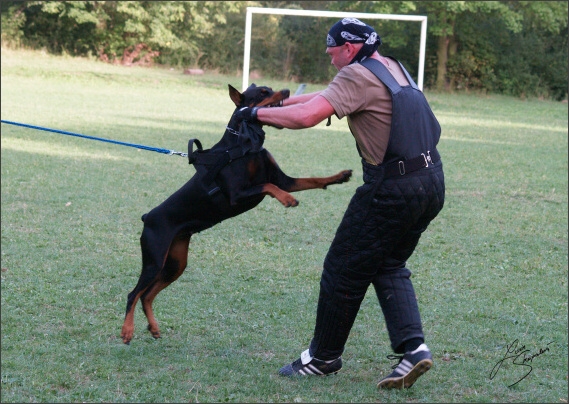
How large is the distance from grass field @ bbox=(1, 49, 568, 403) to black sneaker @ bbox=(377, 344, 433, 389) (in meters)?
0.08

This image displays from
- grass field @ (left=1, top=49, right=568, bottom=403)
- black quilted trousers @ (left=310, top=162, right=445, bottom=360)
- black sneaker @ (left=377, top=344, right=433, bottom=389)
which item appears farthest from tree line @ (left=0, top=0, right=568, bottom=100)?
black sneaker @ (left=377, top=344, right=433, bottom=389)

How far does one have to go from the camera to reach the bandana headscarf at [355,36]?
3633 millimetres

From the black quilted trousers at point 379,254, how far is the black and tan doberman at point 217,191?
330mm

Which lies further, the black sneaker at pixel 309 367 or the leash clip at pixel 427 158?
the black sneaker at pixel 309 367

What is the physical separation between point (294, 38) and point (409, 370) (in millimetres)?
29897

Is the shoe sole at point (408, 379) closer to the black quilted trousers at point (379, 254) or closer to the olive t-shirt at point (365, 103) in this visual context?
the black quilted trousers at point (379, 254)

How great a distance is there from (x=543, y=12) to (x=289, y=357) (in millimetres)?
29344

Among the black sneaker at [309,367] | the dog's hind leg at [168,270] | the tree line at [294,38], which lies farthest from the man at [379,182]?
the tree line at [294,38]

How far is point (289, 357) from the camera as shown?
431 centimetres

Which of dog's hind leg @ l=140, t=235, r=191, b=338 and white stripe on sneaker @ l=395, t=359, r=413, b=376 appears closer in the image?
white stripe on sneaker @ l=395, t=359, r=413, b=376

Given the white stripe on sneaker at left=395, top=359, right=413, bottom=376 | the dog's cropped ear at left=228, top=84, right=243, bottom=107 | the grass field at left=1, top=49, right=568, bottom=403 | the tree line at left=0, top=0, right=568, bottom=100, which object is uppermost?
the tree line at left=0, top=0, right=568, bottom=100

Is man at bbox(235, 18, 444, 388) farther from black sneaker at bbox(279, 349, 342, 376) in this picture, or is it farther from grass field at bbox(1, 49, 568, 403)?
grass field at bbox(1, 49, 568, 403)

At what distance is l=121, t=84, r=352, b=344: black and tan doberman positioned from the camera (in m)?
3.96

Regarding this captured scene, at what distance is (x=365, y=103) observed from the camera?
3545mm
